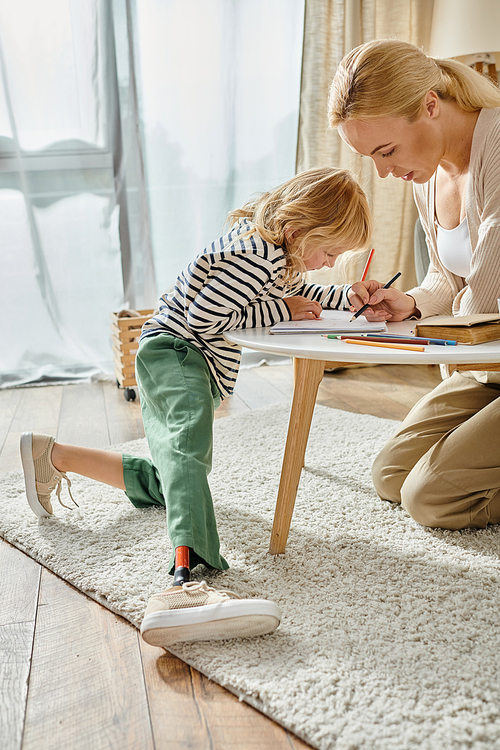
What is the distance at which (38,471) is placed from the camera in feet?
4.18

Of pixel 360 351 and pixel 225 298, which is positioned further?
pixel 225 298

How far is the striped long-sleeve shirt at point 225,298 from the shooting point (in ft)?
3.70

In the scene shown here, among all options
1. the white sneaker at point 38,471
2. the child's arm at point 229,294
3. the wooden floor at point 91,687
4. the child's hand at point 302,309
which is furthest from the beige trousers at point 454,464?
the white sneaker at point 38,471

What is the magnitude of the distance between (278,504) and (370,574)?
7.8 inches

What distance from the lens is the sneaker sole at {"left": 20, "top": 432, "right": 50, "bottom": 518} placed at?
1.26m

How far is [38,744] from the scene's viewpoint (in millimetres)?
→ 743

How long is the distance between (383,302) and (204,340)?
37cm

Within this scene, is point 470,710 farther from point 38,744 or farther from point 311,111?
point 311,111

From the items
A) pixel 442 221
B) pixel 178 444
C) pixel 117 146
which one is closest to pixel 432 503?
pixel 178 444

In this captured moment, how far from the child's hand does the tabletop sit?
0.18m

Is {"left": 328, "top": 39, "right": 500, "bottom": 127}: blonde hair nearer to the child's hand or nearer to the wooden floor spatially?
the child's hand

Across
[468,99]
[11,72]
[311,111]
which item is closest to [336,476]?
[468,99]

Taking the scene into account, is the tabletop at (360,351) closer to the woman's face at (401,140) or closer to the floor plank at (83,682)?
the woman's face at (401,140)

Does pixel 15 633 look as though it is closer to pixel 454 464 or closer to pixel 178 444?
pixel 178 444
